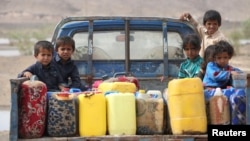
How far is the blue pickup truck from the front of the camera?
7.43m

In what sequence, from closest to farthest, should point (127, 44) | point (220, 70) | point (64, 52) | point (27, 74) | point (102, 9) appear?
1. point (220, 70)
2. point (27, 74)
3. point (64, 52)
4. point (127, 44)
5. point (102, 9)

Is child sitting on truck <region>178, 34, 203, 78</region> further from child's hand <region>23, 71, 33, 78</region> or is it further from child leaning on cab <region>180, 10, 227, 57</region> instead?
child's hand <region>23, 71, 33, 78</region>

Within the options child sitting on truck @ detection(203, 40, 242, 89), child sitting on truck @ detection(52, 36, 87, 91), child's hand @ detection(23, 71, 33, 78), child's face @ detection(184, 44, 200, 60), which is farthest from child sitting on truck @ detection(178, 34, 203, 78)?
child's hand @ detection(23, 71, 33, 78)

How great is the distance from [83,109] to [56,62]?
1368 mm

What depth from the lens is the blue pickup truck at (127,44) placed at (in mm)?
7434

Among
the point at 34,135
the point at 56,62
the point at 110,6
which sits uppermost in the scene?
the point at 110,6

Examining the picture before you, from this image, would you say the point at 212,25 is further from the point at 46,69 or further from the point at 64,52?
the point at 46,69

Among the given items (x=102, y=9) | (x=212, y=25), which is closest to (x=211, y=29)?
(x=212, y=25)

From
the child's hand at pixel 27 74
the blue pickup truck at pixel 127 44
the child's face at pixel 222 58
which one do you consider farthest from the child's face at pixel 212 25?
the child's hand at pixel 27 74

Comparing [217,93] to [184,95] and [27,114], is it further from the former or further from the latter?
[27,114]

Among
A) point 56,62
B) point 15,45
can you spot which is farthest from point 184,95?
point 15,45

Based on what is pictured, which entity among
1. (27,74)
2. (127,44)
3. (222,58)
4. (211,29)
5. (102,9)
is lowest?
(27,74)

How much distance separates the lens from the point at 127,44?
7.49 meters

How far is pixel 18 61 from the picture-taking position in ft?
87.9
